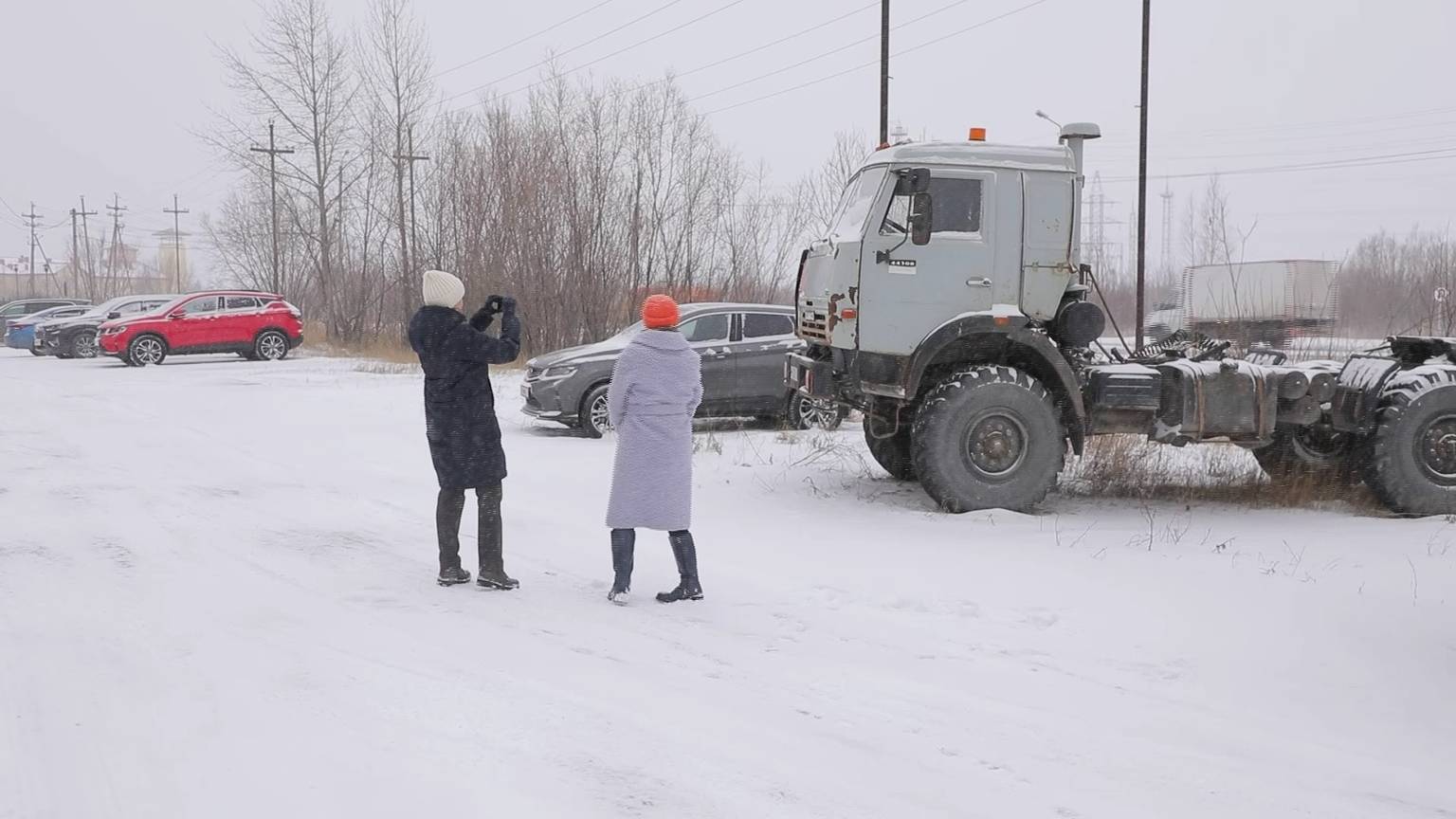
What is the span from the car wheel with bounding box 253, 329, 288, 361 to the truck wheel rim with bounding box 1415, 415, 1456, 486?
26.5 meters

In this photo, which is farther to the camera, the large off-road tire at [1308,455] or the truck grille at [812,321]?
the large off-road tire at [1308,455]

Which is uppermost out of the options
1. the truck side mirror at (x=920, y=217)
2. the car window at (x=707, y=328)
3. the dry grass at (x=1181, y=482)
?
the truck side mirror at (x=920, y=217)

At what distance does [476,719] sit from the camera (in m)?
4.77

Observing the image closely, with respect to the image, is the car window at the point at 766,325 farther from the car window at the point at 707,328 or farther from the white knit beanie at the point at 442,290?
the white knit beanie at the point at 442,290

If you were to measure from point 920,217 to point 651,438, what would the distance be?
11.5ft

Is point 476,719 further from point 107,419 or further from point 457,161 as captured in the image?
point 457,161

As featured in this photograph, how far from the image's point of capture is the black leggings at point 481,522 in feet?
22.9

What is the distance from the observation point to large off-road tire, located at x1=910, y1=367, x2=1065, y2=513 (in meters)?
9.27

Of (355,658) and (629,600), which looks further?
(629,600)

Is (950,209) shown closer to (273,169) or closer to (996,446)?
(996,446)

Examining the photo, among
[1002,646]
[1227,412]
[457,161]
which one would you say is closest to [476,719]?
[1002,646]

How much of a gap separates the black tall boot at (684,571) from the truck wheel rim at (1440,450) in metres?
6.66

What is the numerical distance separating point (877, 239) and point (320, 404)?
11431 mm

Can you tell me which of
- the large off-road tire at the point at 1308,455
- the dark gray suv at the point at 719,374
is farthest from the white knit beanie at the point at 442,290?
the large off-road tire at the point at 1308,455
